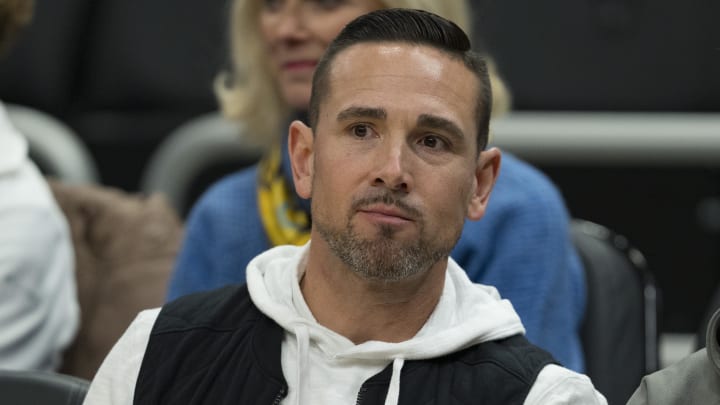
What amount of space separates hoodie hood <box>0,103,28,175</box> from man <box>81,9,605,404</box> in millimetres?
826

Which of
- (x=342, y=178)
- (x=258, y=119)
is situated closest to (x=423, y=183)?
(x=342, y=178)

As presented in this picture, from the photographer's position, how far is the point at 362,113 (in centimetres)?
147

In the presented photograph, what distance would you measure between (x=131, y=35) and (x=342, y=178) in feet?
7.88

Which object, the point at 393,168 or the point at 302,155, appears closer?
the point at 393,168

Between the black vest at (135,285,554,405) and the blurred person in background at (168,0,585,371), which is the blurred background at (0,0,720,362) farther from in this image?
the black vest at (135,285,554,405)

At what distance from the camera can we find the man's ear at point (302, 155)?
1.58 metres

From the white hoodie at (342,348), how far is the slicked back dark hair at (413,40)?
0.58 feet

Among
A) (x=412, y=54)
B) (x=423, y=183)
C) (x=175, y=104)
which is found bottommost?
(x=175, y=104)

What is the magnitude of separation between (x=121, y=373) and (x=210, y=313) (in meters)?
0.12

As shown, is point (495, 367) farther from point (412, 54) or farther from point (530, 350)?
point (412, 54)

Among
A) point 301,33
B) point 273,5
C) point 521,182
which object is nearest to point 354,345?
point 521,182

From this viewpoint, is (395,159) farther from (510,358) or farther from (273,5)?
(273,5)

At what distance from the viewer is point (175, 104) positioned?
3836 mm

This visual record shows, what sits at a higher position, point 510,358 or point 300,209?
point 510,358
